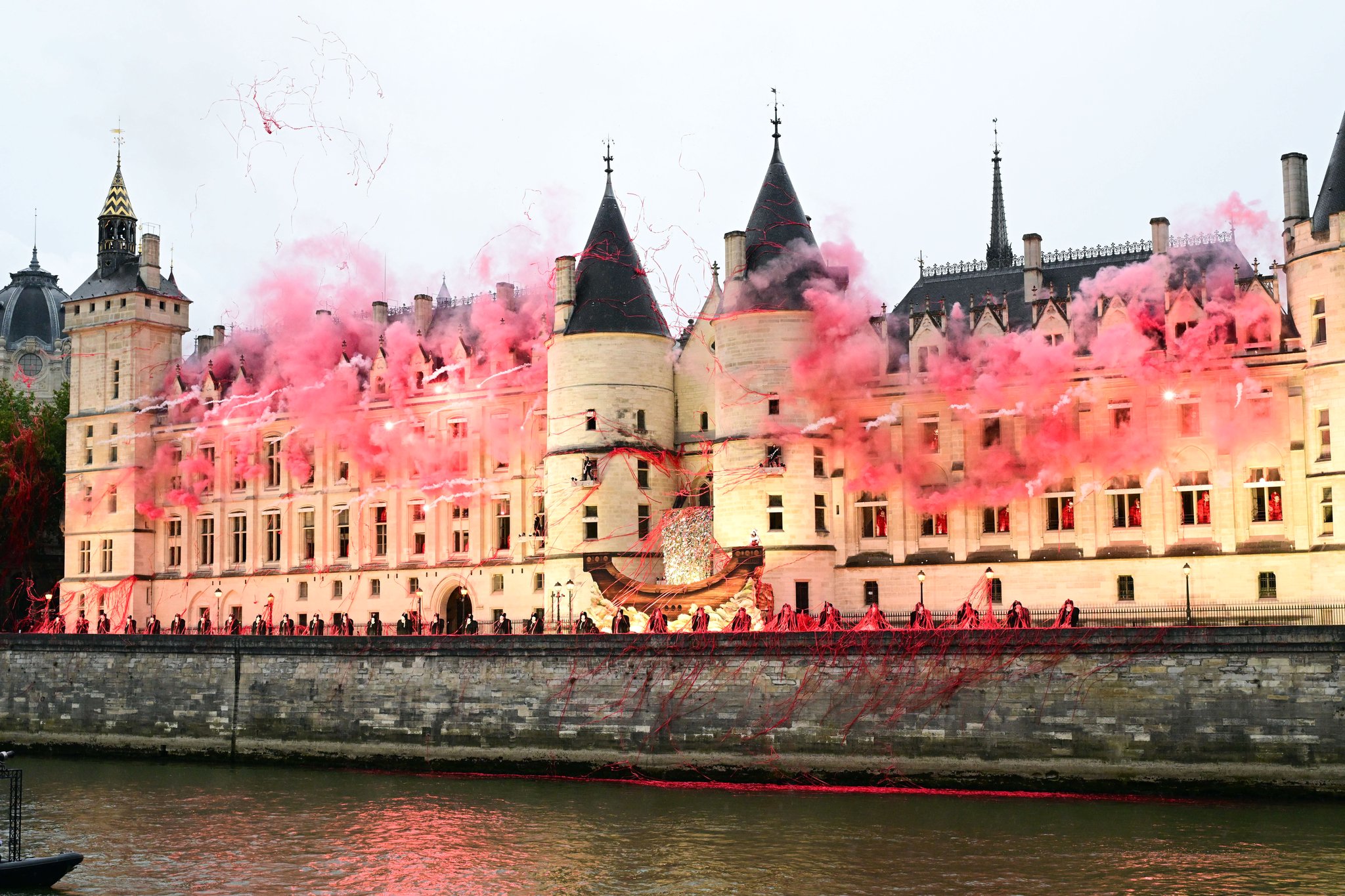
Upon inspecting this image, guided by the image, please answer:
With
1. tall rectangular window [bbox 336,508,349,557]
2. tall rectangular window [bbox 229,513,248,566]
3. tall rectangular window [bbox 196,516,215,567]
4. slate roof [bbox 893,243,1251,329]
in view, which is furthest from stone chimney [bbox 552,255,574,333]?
tall rectangular window [bbox 196,516,215,567]

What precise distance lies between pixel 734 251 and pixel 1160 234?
16.0 metres

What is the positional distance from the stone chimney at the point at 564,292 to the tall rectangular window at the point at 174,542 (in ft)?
92.5

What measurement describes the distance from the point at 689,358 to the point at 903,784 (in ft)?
84.0

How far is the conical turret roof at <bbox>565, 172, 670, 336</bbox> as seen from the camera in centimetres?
6256

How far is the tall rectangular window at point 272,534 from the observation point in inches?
3051

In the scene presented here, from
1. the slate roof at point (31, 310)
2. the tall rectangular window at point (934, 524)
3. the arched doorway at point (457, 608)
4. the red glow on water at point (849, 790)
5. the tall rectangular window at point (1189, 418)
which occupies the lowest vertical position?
the red glow on water at point (849, 790)

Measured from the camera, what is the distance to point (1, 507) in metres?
83.8

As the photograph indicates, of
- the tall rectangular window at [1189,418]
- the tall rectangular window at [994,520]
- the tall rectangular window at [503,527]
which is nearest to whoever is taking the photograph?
the tall rectangular window at [1189,418]

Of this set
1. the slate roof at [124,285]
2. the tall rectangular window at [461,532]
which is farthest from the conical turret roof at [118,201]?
the tall rectangular window at [461,532]

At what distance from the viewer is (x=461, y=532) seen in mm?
72000

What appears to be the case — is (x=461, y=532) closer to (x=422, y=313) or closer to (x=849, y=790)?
(x=422, y=313)

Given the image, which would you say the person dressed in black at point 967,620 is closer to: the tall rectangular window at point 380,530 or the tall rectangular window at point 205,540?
the tall rectangular window at point 380,530

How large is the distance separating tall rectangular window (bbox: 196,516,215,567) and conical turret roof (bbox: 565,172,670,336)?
26903mm

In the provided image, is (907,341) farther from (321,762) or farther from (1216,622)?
(321,762)
